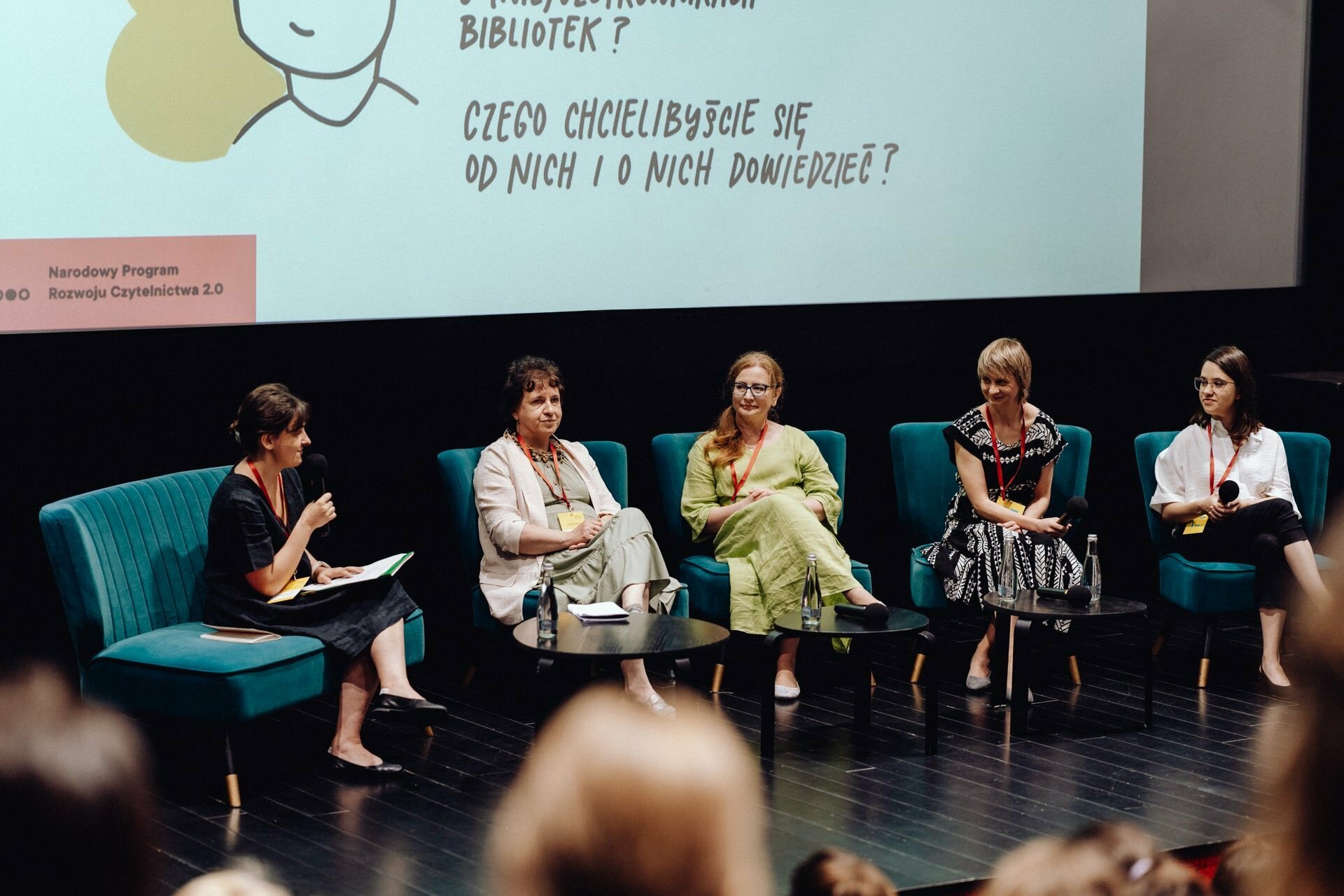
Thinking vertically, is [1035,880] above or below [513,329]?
below

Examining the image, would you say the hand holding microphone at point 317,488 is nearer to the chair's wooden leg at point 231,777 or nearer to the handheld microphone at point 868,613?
the chair's wooden leg at point 231,777

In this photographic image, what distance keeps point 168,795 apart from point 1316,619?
379 centimetres

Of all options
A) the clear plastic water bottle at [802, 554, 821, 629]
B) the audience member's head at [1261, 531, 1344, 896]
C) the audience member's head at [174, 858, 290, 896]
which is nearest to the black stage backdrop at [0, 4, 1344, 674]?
the clear plastic water bottle at [802, 554, 821, 629]

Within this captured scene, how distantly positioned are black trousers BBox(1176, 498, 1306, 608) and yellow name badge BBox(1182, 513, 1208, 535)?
12mm

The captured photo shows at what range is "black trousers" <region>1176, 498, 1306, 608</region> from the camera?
5.19 metres

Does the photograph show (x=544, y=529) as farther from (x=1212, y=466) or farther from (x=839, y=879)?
(x=839, y=879)

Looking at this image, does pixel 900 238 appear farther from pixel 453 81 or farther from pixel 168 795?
pixel 168 795

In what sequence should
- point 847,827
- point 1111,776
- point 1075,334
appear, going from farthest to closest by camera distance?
point 1075,334 → point 1111,776 → point 847,827

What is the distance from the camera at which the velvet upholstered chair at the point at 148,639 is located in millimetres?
3934

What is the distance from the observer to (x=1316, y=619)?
2.50 feet

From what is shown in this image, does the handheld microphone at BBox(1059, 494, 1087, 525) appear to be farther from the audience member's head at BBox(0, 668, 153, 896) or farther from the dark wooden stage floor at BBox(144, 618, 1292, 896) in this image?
the audience member's head at BBox(0, 668, 153, 896)

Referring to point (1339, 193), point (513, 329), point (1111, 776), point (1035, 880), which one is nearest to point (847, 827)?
point (1111, 776)

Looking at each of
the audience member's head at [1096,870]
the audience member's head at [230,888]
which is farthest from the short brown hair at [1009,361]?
the audience member's head at [230,888]

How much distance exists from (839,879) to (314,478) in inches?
149
